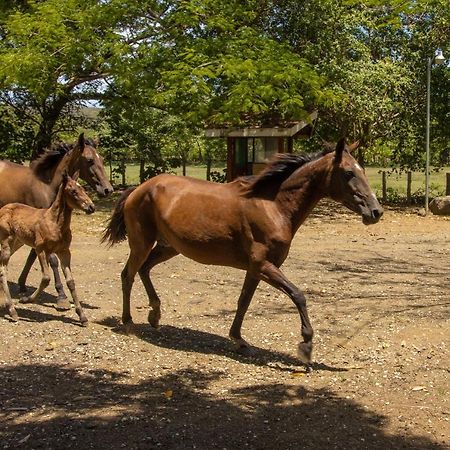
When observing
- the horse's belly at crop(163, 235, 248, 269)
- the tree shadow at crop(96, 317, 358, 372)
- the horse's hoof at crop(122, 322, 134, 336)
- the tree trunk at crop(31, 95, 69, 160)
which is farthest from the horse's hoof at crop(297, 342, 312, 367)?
the tree trunk at crop(31, 95, 69, 160)

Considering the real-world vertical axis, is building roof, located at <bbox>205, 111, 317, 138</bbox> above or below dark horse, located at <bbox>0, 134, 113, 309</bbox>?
above

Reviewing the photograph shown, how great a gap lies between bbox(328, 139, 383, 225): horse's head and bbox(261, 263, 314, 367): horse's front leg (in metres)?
0.89

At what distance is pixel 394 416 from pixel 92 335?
3.36m

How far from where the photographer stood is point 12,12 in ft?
60.7

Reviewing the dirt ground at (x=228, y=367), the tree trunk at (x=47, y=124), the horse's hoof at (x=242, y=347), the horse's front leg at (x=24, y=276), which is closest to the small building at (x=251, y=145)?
the tree trunk at (x=47, y=124)

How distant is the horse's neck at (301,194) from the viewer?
6.20 meters

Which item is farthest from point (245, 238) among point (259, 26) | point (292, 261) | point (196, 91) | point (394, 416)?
point (259, 26)

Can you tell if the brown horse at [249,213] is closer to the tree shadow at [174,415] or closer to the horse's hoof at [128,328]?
the horse's hoof at [128,328]

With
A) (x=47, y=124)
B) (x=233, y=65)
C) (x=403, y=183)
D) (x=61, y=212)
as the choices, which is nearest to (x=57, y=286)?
(x=61, y=212)

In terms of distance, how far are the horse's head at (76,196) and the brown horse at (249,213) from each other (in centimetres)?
49

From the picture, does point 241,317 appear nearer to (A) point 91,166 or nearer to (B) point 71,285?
(B) point 71,285

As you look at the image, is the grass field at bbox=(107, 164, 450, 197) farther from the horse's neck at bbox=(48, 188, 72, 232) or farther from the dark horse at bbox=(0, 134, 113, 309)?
the horse's neck at bbox=(48, 188, 72, 232)

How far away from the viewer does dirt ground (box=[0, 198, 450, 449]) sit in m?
4.37

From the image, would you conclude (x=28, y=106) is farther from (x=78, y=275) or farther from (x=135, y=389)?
(x=135, y=389)
